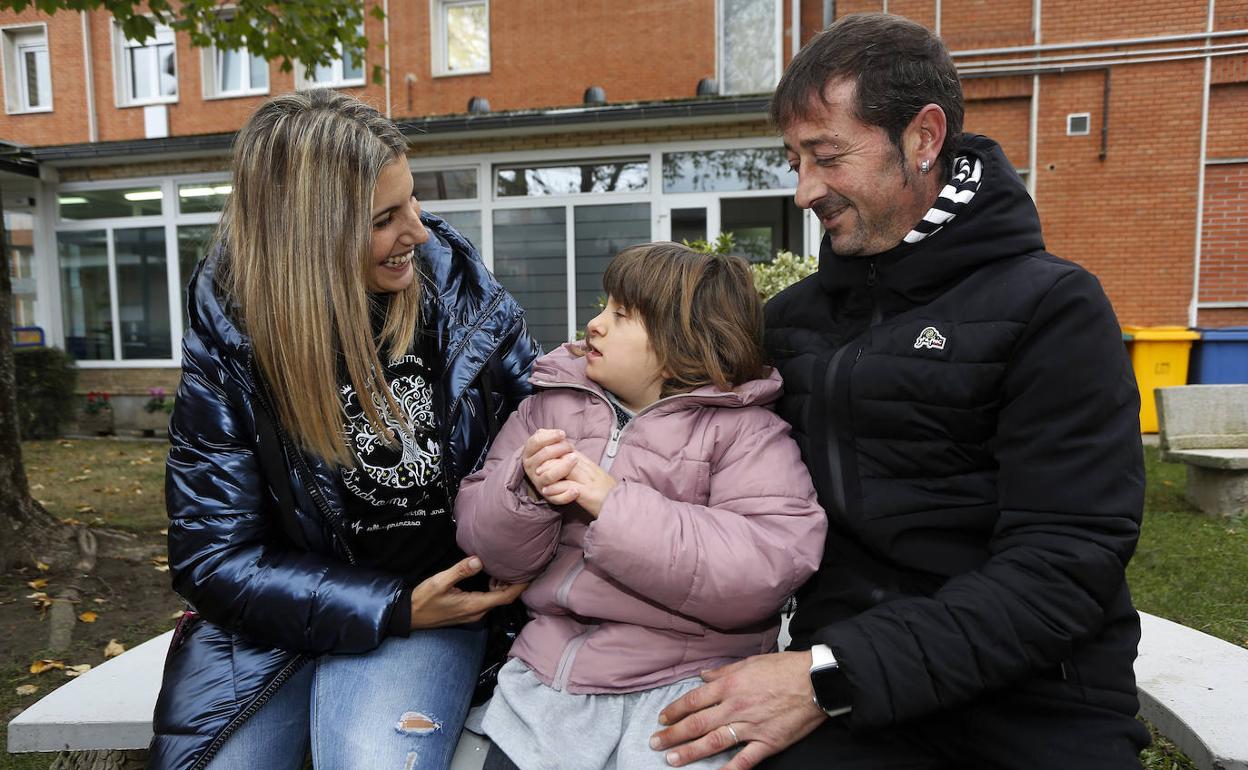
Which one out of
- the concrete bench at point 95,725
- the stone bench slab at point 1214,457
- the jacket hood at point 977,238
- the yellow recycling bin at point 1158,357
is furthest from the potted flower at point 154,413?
the yellow recycling bin at point 1158,357

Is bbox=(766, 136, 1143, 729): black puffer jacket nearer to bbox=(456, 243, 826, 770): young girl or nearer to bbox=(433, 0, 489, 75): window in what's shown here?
bbox=(456, 243, 826, 770): young girl

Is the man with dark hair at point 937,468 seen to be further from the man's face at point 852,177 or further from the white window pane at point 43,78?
the white window pane at point 43,78

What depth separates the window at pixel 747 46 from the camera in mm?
11656

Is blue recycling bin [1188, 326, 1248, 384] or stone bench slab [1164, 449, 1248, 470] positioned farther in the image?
blue recycling bin [1188, 326, 1248, 384]

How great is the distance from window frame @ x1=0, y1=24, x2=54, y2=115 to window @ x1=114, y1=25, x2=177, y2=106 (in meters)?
1.78

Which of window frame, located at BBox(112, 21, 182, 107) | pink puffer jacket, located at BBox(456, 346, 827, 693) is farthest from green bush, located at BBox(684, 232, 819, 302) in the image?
window frame, located at BBox(112, 21, 182, 107)

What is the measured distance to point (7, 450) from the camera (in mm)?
4566

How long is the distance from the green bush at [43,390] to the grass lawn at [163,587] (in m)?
5.56

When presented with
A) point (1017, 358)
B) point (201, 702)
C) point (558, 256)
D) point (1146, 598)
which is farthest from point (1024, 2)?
point (201, 702)

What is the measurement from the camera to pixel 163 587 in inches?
184

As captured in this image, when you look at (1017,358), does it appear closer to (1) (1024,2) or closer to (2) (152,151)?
(1) (1024,2)

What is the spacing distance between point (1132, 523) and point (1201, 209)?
1152 centimetres

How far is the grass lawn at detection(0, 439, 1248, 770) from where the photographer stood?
3.69 metres

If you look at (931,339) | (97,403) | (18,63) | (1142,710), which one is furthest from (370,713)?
(18,63)
